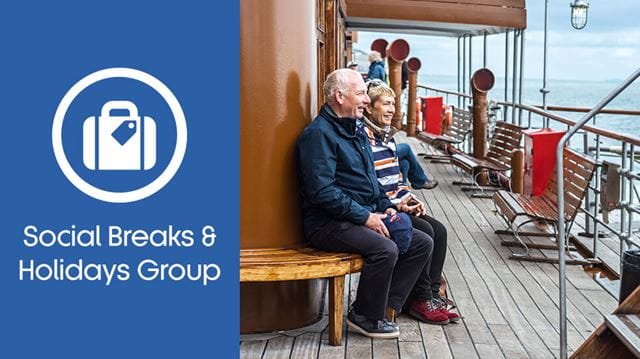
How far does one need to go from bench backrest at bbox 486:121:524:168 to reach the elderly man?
4.48 meters

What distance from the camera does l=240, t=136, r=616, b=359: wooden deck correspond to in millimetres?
3765

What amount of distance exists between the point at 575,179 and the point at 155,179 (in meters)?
4.72

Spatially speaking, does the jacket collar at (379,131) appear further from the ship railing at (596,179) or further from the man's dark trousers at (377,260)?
the ship railing at (596,179)

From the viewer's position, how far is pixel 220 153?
133 cm

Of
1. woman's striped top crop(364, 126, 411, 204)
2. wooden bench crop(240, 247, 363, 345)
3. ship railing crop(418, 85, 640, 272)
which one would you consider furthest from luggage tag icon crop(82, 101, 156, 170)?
woman's striped top crop(364, 126, 411, 204)

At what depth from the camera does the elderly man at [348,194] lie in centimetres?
369

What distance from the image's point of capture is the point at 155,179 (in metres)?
1.33

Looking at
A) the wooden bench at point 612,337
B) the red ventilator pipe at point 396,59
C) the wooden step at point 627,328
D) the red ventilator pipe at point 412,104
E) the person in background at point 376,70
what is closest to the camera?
the wooden step at point 627,328

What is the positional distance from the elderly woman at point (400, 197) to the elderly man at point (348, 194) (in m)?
0.20

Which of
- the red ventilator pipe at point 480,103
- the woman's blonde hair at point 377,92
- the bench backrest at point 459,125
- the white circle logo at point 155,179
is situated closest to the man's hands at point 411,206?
the woman's blonde hair at point 377,92

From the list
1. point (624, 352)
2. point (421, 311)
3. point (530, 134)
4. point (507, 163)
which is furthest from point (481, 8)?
point (624, 352)

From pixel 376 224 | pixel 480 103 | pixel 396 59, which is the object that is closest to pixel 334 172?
pixel 376 224

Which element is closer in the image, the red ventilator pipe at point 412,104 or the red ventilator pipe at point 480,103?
the red ventilator pipe at point 480,103

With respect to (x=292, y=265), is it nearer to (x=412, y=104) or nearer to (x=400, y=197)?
(x=400, y=197)
